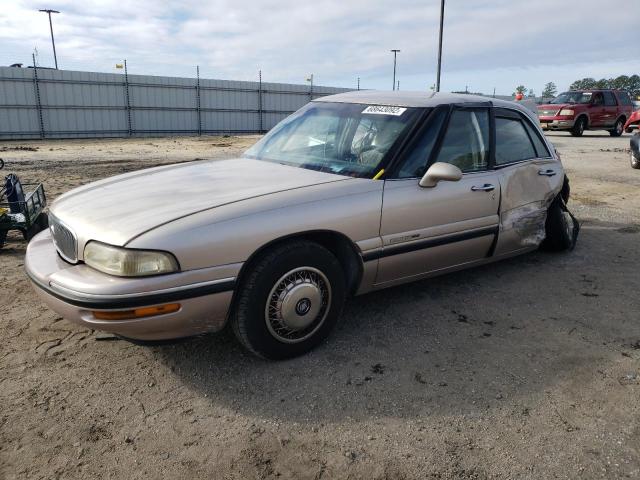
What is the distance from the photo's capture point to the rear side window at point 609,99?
20.9 meters

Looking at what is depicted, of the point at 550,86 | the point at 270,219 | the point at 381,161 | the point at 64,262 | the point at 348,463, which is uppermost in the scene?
the point at 550,86

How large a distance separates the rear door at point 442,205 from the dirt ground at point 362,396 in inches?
16.1

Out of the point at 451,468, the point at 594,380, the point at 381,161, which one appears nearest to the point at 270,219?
the point at 381,161

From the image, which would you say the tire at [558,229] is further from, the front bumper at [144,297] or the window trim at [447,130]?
the front bumper at [144,297]

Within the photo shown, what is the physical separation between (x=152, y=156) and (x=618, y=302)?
523 inches

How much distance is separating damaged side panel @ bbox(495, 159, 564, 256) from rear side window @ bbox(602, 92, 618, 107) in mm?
19326

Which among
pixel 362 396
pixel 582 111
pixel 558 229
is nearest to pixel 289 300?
pixel 362 396

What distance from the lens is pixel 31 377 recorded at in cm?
284

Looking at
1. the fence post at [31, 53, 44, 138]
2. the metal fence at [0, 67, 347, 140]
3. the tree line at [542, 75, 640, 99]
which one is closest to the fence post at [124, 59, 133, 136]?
the metal fence at [0, 67, 347, 140]

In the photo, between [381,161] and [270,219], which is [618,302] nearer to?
[381,161]

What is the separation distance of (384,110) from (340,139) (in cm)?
38

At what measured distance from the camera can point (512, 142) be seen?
4.35 meters

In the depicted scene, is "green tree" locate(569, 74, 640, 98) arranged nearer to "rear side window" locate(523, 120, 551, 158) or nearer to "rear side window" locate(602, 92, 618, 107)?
"rear side window" locate(602, 92, 618, 107)

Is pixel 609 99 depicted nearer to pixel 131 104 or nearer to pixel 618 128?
pixel 618 128
